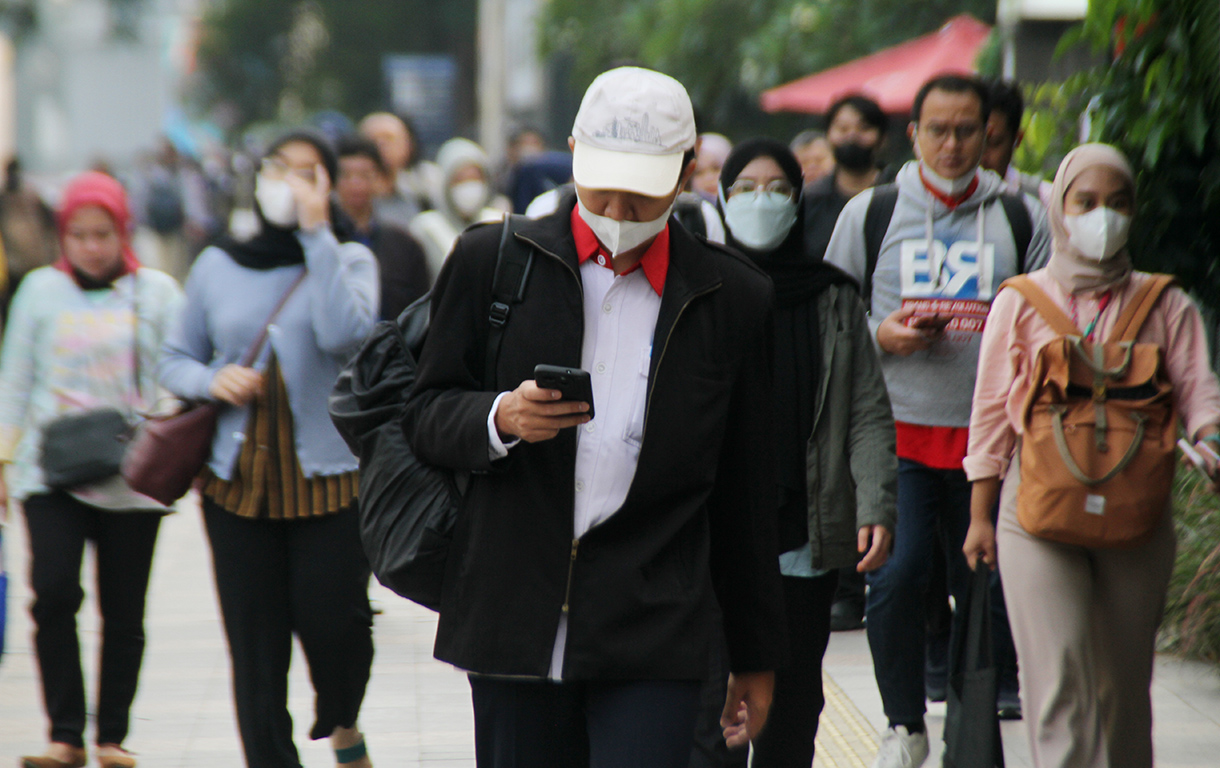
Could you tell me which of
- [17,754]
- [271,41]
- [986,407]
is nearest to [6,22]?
[271,41]

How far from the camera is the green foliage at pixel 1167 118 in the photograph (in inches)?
177

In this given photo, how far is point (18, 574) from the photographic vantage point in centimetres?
850

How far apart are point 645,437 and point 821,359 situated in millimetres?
1464

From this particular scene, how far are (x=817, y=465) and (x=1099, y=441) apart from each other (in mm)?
721

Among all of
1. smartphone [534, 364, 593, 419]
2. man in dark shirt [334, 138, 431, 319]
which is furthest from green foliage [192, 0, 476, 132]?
smartphone [534, 364, 593, 419]

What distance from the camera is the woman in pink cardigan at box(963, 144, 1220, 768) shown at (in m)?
4.10

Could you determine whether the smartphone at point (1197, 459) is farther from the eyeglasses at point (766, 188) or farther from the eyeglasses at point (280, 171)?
the eyeglasses at point (280, 171)

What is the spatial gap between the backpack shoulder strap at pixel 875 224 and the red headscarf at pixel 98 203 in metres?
2.46

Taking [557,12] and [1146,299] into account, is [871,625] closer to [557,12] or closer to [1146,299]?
[1146,299]

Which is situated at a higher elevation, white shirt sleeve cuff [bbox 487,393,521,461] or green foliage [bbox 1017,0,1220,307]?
green foliage [bbox 1017,0,1220,307]

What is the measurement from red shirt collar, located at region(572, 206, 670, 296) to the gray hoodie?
6.76 ft

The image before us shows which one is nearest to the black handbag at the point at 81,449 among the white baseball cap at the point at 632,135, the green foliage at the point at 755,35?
the white baseball cap at the point at 632,135

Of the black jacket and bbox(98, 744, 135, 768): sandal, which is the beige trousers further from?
bbox(98, 744, 135, 768): sandal

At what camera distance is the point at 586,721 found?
10.2ft
